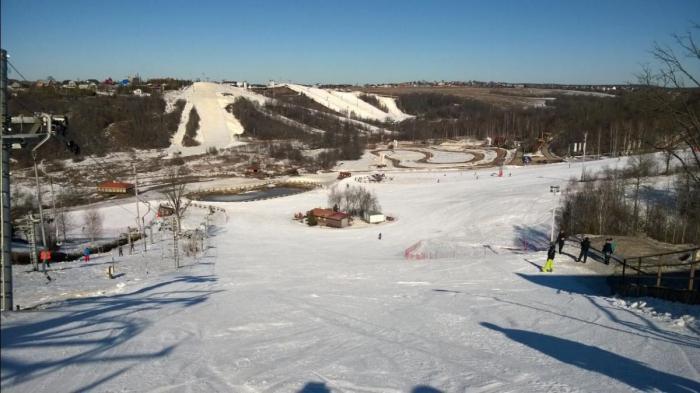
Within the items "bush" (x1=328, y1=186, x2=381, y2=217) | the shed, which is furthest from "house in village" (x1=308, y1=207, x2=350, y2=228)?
"bush" (x1=328, y1=186, x2=381, y2=217)

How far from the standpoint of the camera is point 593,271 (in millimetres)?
16062

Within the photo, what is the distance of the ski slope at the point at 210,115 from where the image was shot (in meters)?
88.0

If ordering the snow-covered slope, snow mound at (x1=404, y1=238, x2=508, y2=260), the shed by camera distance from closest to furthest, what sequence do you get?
snow mound at (x1=404, y1=238, x2=508, y2=260)
the shed
the snow-covered slope

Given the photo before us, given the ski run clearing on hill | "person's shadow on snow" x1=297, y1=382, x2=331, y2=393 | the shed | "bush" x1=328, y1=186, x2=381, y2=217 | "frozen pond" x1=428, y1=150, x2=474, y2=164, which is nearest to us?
"person's shadow on snow" x1=297, y1=382, x2=331, y2=393

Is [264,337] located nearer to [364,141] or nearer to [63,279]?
[63,279]

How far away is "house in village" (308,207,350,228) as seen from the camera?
3450cm

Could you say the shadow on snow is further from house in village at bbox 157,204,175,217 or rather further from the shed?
house in village at bbox 157,204,175,217

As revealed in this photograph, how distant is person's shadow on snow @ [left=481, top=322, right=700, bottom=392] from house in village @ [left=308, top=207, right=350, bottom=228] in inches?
1017

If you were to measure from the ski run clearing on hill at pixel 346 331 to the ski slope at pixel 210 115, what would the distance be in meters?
69.5

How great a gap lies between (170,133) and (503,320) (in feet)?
298

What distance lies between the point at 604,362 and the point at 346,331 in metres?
4.26

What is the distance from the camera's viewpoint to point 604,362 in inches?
281

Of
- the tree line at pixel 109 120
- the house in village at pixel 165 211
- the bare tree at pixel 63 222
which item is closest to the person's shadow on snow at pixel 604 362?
the bare tree at pixel 63 222

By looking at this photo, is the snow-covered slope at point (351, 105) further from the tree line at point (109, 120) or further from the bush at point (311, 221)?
the bush at point (311, 221)
